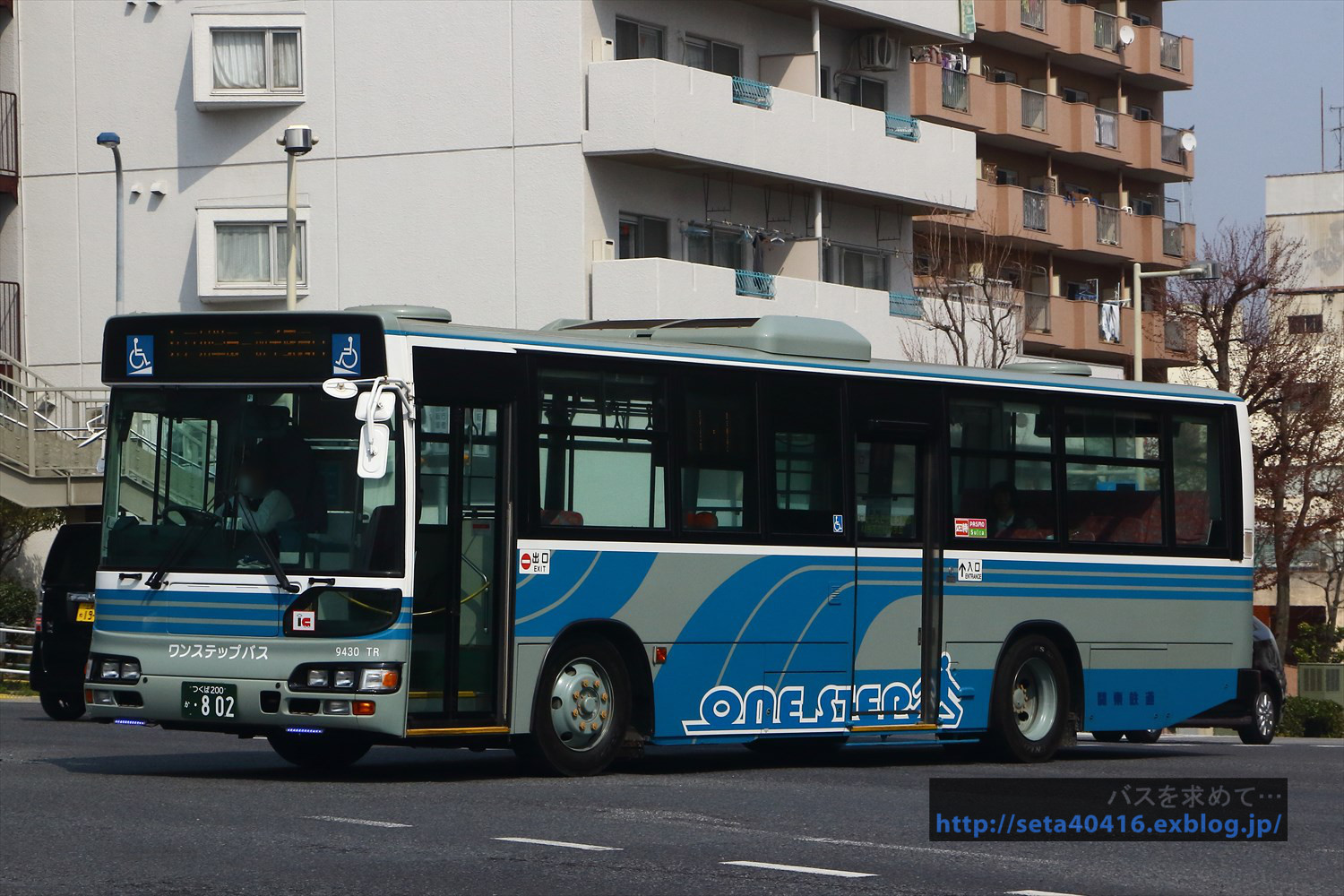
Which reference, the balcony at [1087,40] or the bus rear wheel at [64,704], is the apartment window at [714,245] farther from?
the balcony at [1087,40]

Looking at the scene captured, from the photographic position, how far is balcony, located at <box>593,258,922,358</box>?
35.5 m

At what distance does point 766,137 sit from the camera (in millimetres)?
38031

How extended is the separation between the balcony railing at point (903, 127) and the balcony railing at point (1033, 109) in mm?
13749

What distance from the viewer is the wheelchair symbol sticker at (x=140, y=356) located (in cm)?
1488

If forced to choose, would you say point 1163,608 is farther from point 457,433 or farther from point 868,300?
point 868,300

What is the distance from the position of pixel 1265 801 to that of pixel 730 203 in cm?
2540

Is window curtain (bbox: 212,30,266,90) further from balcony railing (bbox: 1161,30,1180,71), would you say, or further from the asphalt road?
balcony railing (bbox: 1161,30,1180,71)

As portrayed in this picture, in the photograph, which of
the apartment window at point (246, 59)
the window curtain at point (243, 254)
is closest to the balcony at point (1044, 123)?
the apartment window at point (246, 59)

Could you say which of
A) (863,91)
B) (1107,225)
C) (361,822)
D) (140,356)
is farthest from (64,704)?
(1107,225)

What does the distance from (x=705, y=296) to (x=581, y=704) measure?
21916mm

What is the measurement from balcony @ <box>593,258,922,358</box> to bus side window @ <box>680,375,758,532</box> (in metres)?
18.6

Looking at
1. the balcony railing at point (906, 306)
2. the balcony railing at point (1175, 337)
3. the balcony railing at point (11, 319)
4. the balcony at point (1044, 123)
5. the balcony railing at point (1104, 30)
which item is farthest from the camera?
the balcony railing at point (1104, 30)

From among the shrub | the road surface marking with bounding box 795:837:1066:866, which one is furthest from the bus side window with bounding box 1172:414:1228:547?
the shrub

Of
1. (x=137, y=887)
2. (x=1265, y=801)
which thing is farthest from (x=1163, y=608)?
(x=137, y=887)
